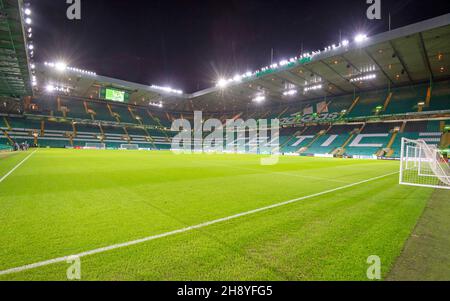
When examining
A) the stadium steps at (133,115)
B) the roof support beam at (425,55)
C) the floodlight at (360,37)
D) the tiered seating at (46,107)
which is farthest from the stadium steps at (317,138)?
the tiered seating at (46,107)

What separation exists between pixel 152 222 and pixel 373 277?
3218 millimetres

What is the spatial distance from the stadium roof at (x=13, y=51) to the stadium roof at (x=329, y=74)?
11.8m

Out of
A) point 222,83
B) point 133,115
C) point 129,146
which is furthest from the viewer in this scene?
point 133,115

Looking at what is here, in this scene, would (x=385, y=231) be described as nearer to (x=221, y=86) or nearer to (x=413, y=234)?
(x=413, y=234)

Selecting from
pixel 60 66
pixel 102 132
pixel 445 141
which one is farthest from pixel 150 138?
pixel 445 141

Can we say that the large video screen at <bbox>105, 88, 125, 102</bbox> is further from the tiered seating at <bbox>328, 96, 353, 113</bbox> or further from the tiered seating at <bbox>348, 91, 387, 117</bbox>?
the tiered seating at <bbox>348, 91, 387, 117</bbox>

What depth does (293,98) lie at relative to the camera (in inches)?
2063

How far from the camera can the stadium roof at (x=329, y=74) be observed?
2381 cm

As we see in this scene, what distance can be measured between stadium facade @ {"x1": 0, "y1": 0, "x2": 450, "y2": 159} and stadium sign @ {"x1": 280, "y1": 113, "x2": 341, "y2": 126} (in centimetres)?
25

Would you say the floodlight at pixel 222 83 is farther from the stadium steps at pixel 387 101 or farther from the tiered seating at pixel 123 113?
the stadium steps at pixel 387 101

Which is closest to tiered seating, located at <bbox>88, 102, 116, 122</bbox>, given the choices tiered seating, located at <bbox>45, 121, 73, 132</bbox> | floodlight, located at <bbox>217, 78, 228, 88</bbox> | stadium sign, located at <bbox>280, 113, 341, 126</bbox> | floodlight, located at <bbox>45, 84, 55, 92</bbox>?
tiered seating, located at <bbox>45, 121, 73, 132</bbox>

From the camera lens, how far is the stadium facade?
965 inches

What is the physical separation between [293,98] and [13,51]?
50.2 metres

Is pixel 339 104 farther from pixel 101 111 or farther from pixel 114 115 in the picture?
pixel 101 111
